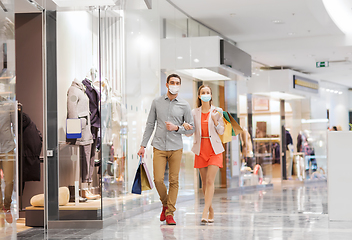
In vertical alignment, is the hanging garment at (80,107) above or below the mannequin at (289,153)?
above

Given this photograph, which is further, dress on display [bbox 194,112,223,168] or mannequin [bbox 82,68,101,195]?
dress on display [bbox 194,112,223,168]

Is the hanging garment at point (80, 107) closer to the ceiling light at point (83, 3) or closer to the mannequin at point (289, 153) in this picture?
the ceiling light at point (83, 3)

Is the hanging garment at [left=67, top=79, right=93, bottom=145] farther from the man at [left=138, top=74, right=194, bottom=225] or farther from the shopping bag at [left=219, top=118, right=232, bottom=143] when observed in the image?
the shopping bag at [left=219, top=118, right=232, bottom=143]

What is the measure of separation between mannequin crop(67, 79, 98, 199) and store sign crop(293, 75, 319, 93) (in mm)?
8464

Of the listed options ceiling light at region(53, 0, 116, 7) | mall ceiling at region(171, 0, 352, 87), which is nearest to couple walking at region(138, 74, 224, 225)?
ceiling light at region(53, 0, 116, 7)

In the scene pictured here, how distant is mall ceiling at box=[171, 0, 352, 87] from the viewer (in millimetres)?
7449

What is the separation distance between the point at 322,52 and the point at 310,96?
2790mm

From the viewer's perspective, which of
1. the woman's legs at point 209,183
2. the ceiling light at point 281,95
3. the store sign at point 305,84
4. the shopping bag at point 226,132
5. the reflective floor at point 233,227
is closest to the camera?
the reflective floor at point 233,227

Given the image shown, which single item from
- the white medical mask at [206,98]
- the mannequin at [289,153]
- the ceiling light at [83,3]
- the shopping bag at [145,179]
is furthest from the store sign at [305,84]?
the ceiling light at [83,3]

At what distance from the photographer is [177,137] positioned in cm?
477

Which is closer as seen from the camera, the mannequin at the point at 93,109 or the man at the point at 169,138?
the mannequin at the point at 93,109

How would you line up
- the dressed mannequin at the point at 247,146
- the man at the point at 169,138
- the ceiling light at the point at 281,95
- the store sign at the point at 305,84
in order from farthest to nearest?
1. the store sign at the point at 305,84
2. the ceiling light at the point at 281,95
3. the dressed mannequin at the point at 247,146
4. the man at the point at 169,138

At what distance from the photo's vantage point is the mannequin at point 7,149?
10.1 feet

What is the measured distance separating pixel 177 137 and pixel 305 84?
343 inches
